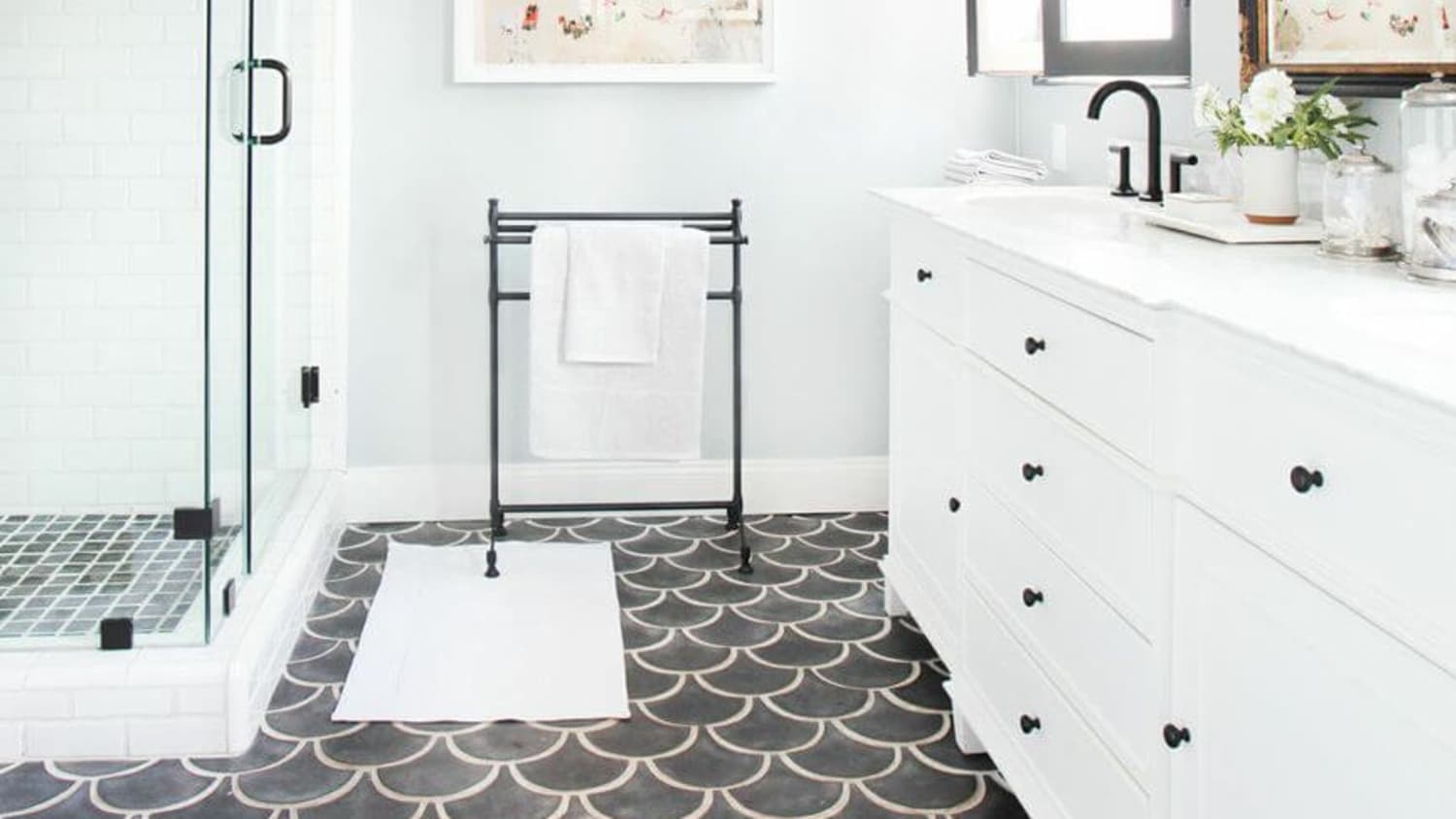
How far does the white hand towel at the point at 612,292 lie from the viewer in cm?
364

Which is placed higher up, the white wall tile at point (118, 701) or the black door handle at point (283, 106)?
the black door handle at point (283, 106)

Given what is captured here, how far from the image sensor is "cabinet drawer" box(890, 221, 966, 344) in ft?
8.50

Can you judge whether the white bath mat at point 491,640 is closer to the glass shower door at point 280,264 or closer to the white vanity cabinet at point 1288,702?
the glass shower door at point 280,264

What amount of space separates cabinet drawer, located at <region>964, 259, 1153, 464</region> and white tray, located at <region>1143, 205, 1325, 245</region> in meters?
0.27

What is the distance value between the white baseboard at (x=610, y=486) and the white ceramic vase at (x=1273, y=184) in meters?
2.00

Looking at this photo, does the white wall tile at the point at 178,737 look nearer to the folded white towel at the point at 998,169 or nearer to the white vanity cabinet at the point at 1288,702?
the white vanity cabinet at the point at 1288,702

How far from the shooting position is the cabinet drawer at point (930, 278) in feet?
8.50

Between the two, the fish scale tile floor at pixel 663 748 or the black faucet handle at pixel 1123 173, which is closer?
the fish scale tile floor at pixel 663 748

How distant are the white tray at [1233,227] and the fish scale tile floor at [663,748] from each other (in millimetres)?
902

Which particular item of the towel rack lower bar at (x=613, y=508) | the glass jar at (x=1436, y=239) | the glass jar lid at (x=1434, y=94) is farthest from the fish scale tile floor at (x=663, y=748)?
the glass jar lid at (x=1434, y=94)

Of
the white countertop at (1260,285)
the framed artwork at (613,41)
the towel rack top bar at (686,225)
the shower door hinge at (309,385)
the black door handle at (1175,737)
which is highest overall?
the framed artwork at (613,41)

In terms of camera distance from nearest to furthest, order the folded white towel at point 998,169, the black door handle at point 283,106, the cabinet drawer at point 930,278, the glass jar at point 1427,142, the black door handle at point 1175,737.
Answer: the black door handle at point 1175,737 → the glass jar at point 1427,142 → the cabinet drawer at point 930,278 → the black door handle at point 283,106 → the folded white towel at point 998,169

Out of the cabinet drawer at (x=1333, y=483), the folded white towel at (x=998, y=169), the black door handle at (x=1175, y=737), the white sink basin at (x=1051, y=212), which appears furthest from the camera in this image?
the folded white towel at (x=998, y=169)

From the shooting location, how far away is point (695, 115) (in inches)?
158
